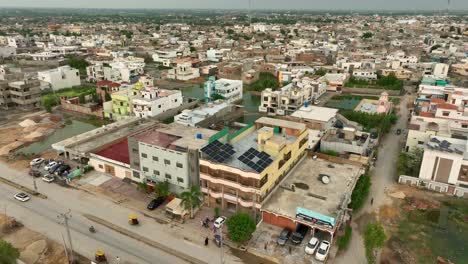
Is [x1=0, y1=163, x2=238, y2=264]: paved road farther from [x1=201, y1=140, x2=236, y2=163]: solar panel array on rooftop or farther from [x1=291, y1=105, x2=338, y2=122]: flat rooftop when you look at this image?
[x1=291, y1=105, x2=338, y2=122]: flat rooftop

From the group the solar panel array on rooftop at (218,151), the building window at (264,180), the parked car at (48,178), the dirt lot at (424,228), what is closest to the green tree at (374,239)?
the dirt lot at (424,228)

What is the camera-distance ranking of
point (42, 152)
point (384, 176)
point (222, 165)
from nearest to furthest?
point (222, 165), point (384, 176), point (42, 152)

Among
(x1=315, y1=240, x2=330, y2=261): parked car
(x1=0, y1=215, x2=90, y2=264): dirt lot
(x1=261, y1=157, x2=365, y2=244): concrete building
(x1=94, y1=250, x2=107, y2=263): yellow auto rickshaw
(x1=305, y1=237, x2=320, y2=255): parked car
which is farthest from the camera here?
(x1=261, y1=157, x2=365, y2=244): concrete building

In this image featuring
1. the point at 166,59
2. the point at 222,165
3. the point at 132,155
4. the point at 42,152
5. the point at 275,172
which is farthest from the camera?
the point at 166,59

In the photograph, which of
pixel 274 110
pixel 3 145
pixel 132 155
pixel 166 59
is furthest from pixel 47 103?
pixel 166 59

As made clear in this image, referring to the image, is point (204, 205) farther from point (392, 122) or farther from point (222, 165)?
point (392, 122)

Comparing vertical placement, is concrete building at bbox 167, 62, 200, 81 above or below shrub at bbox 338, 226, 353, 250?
above

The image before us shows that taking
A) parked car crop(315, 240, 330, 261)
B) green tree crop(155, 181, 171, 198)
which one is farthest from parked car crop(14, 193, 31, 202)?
parked car crop(315, 240, 330, 261)
